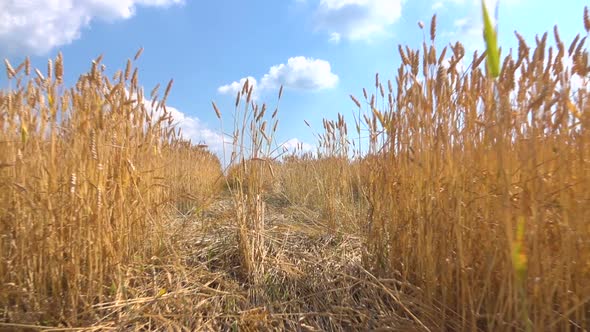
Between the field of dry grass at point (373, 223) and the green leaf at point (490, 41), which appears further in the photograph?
the field of dry grass at point (373, 223)

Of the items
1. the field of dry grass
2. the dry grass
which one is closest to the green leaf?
the field of dry grass

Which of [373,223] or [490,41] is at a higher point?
[490,41]

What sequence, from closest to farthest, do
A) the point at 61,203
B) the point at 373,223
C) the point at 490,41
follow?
the point at 490,41
the point at 61,203
the point at 373,223

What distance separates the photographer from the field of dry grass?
103 cm

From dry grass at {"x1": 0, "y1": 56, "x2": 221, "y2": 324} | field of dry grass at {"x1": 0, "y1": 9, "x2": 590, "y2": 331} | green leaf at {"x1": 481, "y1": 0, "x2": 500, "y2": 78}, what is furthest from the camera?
dry grass at {"x1": 0, "y1": 56, "x2": 221, "y2": 324}

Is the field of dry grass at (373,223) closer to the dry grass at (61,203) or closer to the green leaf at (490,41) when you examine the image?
the dry grass at (61,203)

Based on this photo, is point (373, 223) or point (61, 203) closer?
point (61, 203)

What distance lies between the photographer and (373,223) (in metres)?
1.83

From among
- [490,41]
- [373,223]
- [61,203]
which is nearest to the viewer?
[490,41]

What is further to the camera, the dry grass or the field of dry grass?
the dry grass

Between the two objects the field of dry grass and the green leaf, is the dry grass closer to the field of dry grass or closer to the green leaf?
the field of dry grass

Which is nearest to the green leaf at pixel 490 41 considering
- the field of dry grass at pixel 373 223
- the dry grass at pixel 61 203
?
the field of dry grass at pixel 373 223

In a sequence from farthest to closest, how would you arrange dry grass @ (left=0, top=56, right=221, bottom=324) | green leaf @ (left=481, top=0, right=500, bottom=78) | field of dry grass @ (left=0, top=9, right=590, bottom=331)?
dry grass @ (left=0, top=56, right=221, bottom=324) < field of dry grass @ (left=0, top=9, right=590, bottom=331) < green leaf @ (left=481, top=0, right=500, bottom=78)

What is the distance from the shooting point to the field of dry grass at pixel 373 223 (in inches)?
40.7
